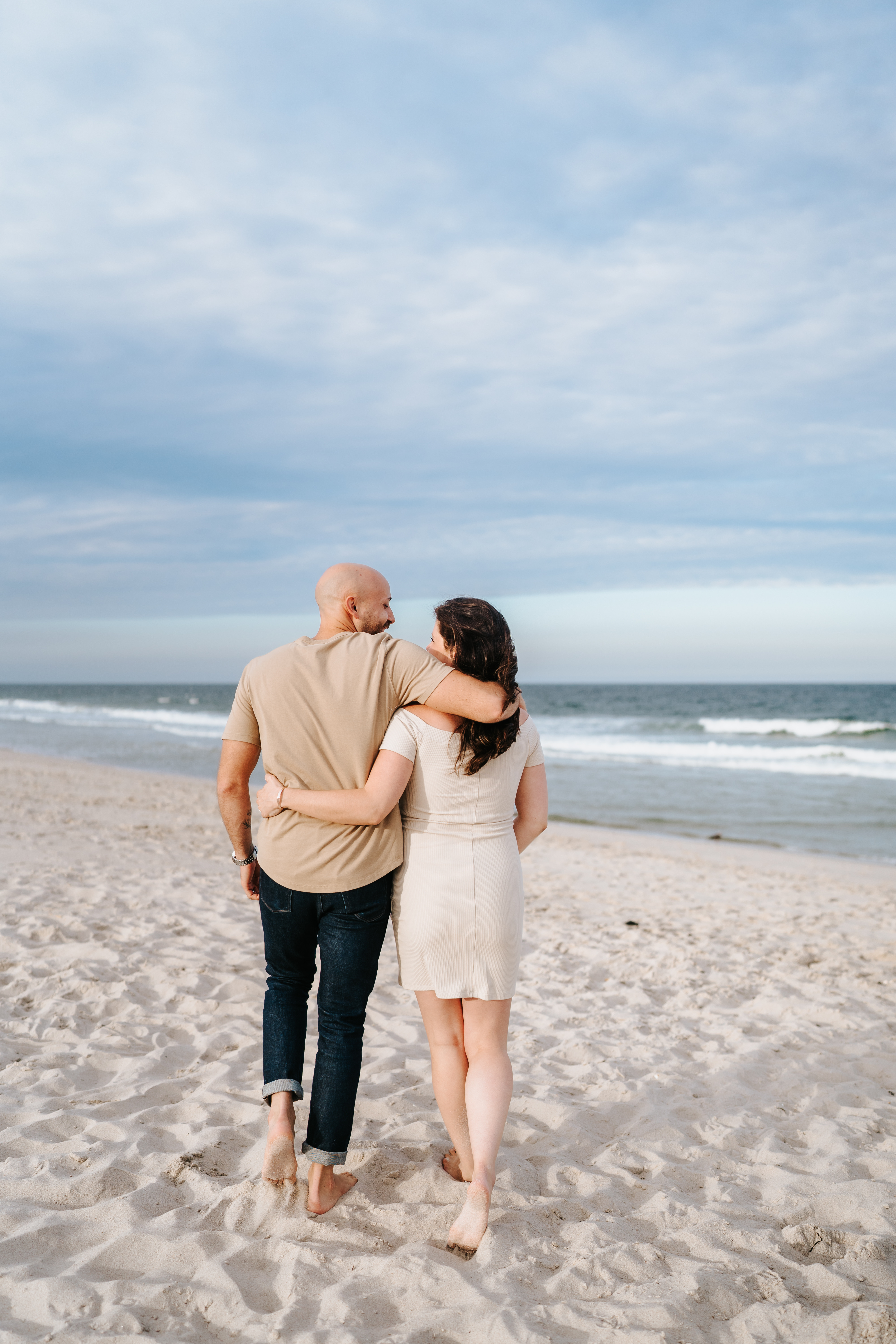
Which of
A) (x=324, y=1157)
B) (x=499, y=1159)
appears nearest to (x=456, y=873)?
(x=324, y=1157)

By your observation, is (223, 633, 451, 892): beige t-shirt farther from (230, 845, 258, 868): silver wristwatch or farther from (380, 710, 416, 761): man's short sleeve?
(230, 845, 258, 868): silver wristwatch

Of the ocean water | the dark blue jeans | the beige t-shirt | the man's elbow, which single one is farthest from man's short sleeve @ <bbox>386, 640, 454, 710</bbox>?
the ocean water

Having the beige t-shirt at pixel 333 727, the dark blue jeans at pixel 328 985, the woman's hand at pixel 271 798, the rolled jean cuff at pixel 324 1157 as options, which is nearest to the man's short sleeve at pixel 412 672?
the beige t-shirt at pixel 333 727

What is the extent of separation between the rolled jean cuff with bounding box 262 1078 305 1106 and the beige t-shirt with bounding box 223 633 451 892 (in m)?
0.59

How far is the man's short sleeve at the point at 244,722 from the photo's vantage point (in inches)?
101

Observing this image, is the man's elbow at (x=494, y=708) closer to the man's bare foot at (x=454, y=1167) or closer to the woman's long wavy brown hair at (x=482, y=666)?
the woman's long wavy brown hair at (x=482, y=666)

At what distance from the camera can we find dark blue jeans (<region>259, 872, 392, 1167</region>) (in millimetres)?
Result: 2512

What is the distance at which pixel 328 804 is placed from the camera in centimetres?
243

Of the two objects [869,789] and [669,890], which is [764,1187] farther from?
[869,789]

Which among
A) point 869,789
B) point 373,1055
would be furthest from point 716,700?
point 373,1055

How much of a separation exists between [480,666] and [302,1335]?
1635 millimetres

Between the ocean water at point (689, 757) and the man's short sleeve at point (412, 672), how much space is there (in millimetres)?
9073

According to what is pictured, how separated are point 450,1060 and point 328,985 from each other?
17.3 inches

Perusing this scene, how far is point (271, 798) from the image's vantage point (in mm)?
2533
